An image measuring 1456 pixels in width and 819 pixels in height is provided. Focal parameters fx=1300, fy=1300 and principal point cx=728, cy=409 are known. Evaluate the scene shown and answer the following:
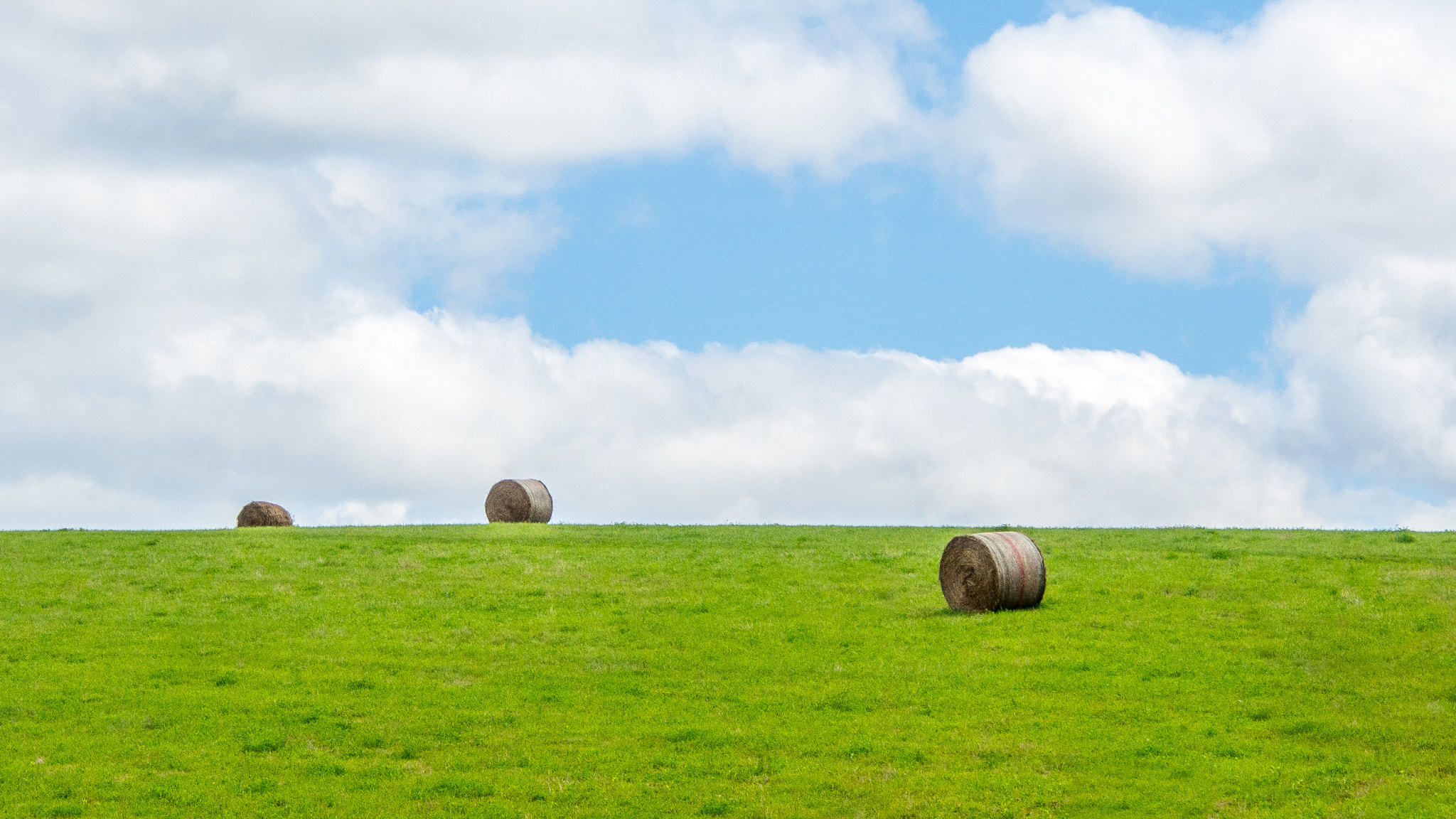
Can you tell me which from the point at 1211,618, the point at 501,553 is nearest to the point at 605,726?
the point at 1211,618

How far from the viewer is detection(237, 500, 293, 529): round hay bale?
5747 centimetres

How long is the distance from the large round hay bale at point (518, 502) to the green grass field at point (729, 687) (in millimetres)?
12861

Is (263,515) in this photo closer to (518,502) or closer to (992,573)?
(518,502)

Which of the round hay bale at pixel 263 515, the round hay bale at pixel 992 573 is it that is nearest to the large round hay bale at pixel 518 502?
the round hay bale at pixel 263 515

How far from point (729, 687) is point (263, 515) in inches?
1431

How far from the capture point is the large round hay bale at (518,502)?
55.9 m

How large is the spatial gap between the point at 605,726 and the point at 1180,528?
108 ft

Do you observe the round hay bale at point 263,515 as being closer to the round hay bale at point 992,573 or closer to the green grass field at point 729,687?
the green grass field at point 729,687

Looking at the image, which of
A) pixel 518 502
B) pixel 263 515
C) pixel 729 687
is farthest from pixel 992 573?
pixel 263 515

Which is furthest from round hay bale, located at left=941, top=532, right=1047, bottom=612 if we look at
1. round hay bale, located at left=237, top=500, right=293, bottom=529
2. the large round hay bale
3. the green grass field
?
round hay bale, located at left=237, top=500, right=293, bottom=529

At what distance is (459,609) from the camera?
3569cm

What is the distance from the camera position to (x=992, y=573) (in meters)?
32.8

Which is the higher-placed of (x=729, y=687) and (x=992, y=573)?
(x=992, y=573)

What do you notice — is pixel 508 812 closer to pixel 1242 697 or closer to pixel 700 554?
pixel 1242 697
